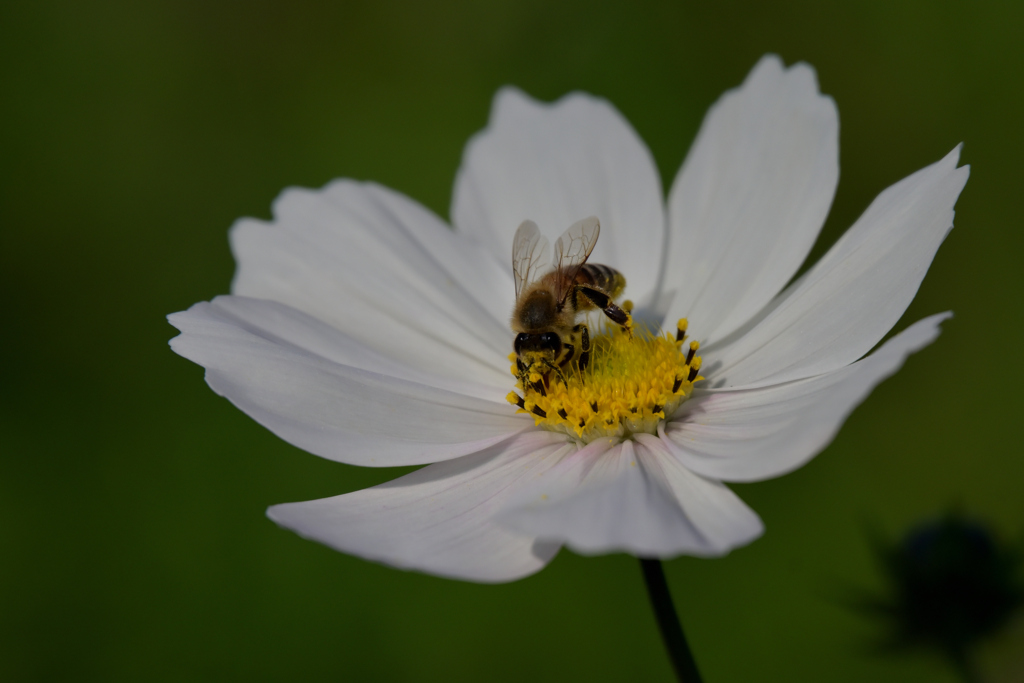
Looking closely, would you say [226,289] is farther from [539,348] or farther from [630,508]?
[630,508]

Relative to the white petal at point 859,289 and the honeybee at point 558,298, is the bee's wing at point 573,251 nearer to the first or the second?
the honeybee at point 558,298

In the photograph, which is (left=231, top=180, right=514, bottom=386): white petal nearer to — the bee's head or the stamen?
the bee's head

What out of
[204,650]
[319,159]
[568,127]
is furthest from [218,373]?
[319,159]

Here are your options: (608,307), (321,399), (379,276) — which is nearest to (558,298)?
(608,307)

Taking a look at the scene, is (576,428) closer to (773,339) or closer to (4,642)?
(773,339)

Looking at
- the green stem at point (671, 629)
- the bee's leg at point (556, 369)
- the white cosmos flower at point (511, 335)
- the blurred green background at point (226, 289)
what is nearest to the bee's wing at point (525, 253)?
the white cosmos flower at point (511, 335)

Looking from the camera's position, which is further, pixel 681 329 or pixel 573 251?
pixel 573 251
